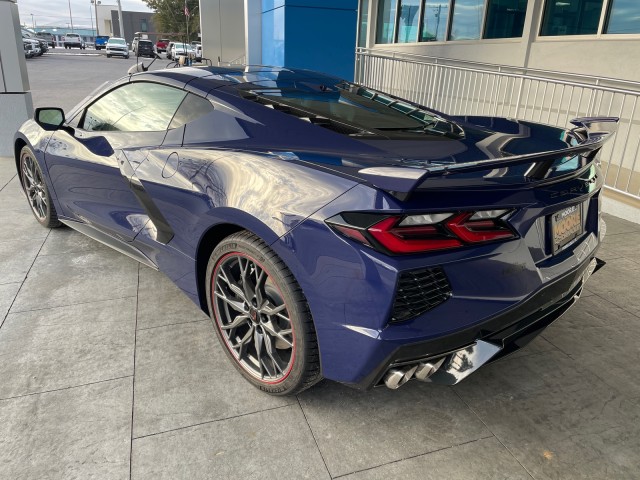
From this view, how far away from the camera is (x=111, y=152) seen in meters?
3.19

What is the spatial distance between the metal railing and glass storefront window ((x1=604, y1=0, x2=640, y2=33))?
728mm

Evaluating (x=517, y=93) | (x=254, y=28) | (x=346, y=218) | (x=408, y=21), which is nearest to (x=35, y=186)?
(x=346, y=218)

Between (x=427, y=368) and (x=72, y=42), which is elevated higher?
(x=72, y=42)

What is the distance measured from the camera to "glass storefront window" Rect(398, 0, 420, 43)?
1219 centimetres

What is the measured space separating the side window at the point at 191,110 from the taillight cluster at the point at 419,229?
126 centimetres

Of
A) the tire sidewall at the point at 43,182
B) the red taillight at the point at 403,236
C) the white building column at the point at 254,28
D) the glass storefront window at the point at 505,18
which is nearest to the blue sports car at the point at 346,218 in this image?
the red taillight at the point at 403,236

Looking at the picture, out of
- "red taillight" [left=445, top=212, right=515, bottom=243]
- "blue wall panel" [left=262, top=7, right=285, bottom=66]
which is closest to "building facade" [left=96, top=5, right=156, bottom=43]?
"blue wall panel" [left=262, top=7, right=285, bottom=66]

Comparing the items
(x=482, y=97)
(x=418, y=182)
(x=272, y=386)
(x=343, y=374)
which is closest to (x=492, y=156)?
(x=418, y=182)

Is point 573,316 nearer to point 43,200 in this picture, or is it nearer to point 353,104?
point 353,104

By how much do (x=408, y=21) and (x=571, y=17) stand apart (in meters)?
5.45

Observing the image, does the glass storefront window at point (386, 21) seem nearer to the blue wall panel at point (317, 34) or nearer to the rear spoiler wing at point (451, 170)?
the blue wall panel at point (317, 34)

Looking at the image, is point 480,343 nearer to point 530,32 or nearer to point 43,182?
point 43,182

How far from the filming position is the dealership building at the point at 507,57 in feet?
22.2

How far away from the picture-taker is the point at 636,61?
22.3 feet
